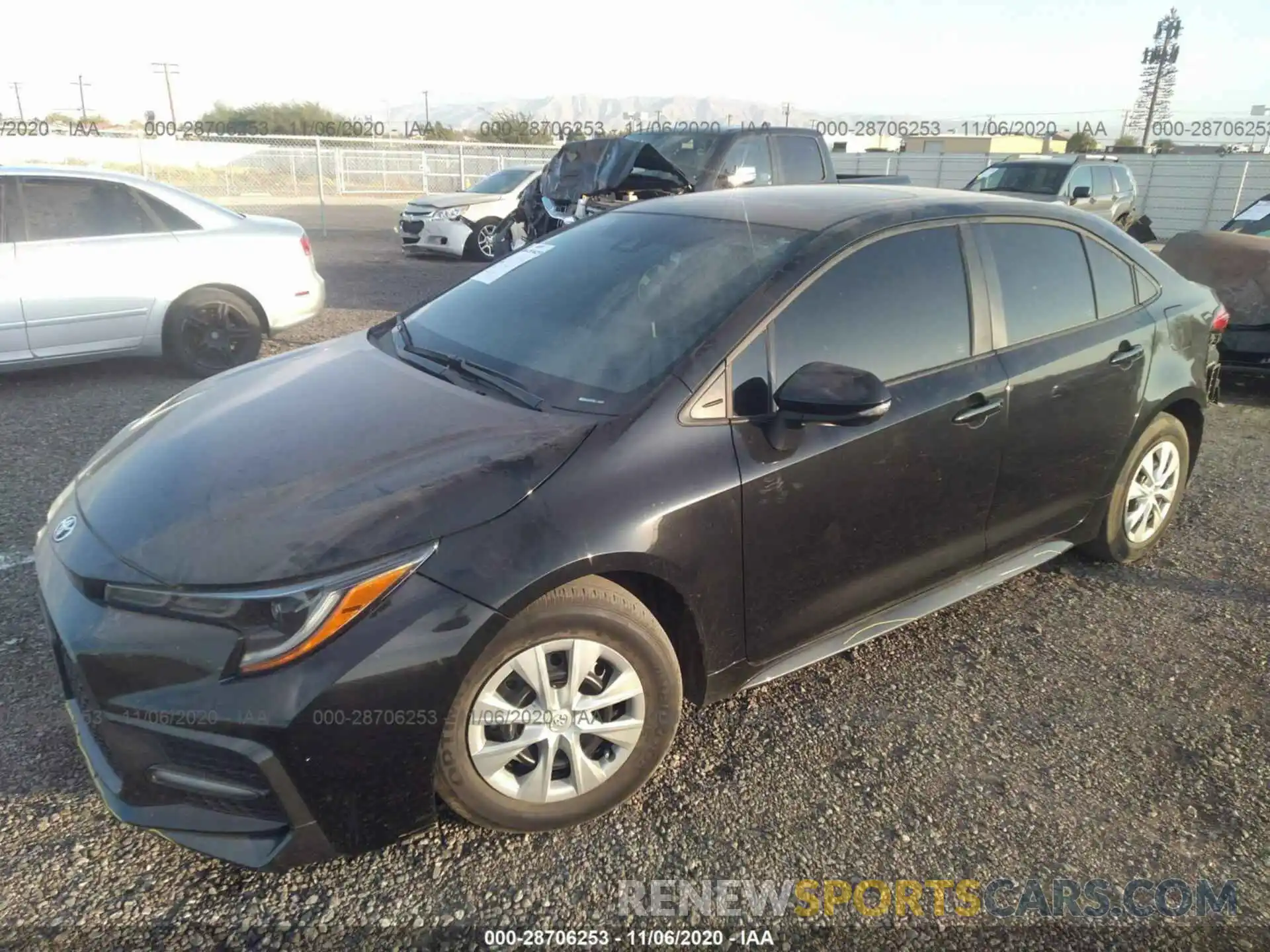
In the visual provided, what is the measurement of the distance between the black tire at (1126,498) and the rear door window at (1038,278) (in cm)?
69

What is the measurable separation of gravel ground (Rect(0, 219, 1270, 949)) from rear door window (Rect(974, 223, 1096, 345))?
118cm

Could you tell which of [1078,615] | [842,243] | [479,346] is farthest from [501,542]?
[1078,615]

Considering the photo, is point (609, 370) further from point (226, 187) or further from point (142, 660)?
point (226, 187)

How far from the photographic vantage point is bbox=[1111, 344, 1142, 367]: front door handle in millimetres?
3486

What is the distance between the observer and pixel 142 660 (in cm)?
200

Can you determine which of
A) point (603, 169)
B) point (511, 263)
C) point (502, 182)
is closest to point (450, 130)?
point (502, 182)

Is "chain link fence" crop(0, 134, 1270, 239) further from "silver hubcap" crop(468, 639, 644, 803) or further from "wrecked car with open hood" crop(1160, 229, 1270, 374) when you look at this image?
"silver hubcap" crop(468, 639, 644, 803)

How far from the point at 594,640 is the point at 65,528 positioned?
149cm

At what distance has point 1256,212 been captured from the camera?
30.7 ft

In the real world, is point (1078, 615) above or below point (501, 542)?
below

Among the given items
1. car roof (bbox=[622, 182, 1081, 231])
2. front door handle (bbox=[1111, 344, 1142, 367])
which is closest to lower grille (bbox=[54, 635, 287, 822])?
car roof (bbox=[622, 182, 1081, 231])

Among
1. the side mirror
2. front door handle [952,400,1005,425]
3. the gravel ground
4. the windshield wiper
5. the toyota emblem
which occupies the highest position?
the side mirror

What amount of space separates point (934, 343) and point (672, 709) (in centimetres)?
153

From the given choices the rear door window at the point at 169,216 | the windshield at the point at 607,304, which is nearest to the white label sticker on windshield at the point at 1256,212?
the windshield at the point at 607,304
